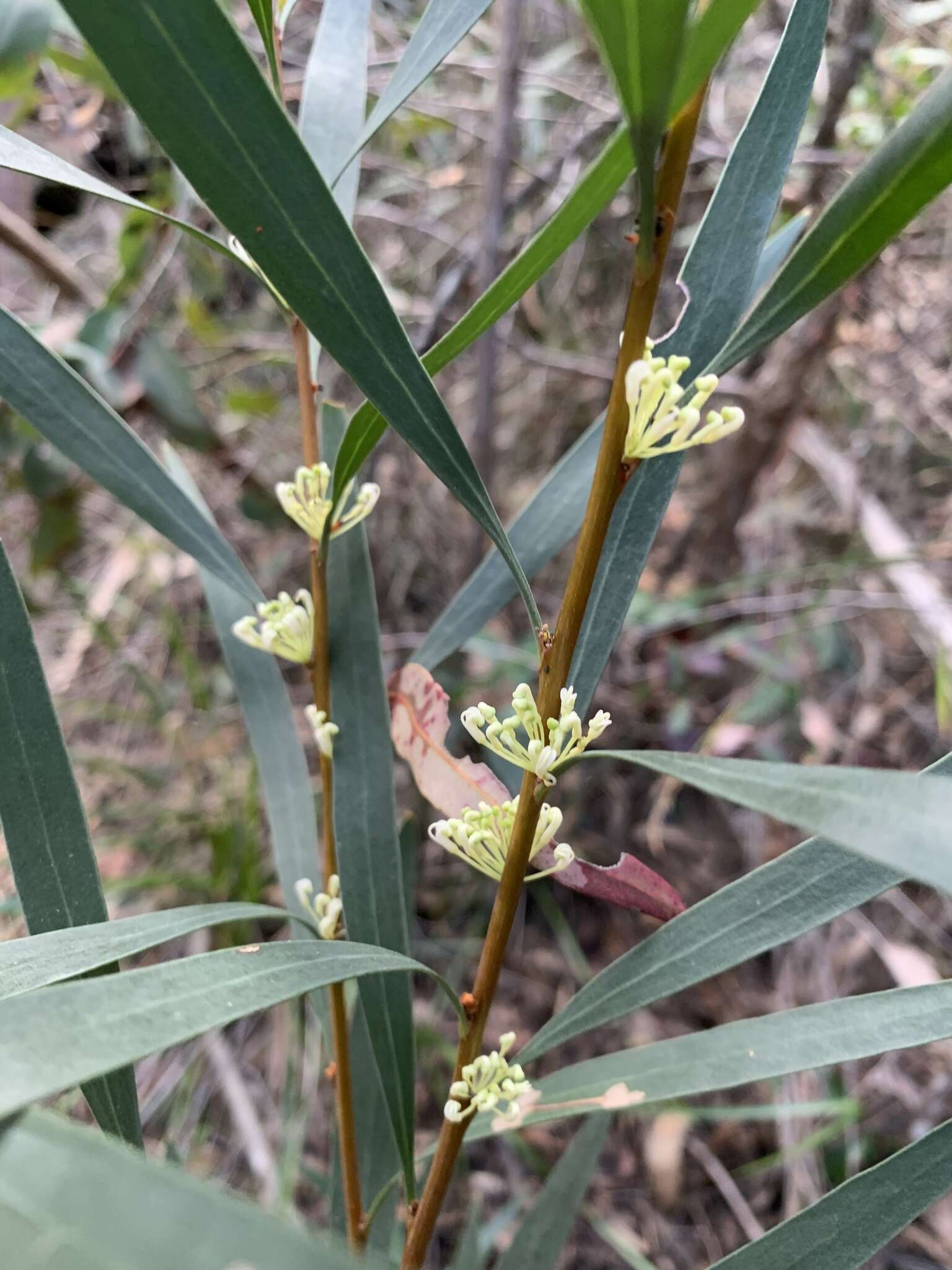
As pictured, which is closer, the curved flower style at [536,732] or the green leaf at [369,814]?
the curved flower style at [536,732]

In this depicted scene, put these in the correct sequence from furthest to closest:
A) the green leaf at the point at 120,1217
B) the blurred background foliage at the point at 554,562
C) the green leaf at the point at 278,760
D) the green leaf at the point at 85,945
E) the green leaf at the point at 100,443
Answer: the blurred background foliage at the point at 554,562
the green leaf at the point at 278,760
the green leaf at the point at 100,443
the green leaf at the point at 85,945
the green leaf at the point at 120,1217

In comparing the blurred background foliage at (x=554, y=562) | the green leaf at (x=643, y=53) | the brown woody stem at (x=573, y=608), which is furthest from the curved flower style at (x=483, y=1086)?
the blurred background foliage at (x=554, y=562)

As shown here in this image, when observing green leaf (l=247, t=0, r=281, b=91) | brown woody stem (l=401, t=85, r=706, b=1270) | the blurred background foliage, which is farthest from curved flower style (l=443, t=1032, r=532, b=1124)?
the blurred background foliage

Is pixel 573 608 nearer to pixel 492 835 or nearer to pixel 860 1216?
pixel 492 835

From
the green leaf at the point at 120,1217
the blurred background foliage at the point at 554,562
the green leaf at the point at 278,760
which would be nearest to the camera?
the green leaf at the point at 120,1217

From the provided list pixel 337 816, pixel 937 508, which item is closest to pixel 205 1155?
pixel 337 816

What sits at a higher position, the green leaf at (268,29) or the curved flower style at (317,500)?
the green leaf at (268,29)

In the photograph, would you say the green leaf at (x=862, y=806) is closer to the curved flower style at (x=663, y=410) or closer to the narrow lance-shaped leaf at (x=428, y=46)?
the curved flower style at (x=663, y=410)

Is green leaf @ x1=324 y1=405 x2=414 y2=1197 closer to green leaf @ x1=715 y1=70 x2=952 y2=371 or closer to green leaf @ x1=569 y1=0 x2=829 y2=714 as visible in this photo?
green leaf @ x1=569 y1=0 x2=829 y2=714
